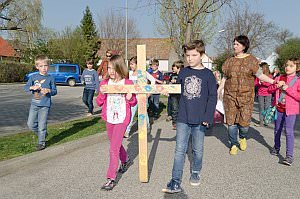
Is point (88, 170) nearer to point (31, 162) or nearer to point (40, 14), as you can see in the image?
point (31, 162)

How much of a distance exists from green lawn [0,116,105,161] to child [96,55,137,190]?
78.9 inches

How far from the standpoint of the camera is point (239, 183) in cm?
430

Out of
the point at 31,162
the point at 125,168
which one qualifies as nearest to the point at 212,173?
the point at 125,168

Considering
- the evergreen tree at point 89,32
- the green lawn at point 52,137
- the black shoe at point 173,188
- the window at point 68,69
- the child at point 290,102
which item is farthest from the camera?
the evergreen tree at point 89,32

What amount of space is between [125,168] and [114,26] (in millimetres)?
38212

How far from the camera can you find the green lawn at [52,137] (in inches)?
216

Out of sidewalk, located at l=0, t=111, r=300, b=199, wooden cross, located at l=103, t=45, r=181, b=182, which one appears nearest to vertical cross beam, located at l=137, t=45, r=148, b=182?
wooden cross, located at l=103, t=45, r=181, b=182

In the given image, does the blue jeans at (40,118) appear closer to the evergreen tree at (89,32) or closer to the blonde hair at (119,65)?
the blonde hair at (119,65)

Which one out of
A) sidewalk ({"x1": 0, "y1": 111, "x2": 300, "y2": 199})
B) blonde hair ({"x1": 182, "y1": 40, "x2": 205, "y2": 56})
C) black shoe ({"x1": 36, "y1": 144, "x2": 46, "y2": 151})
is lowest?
sidewalk ({"x1": 0, "y1": 111, "x2": 300, "y2": 199})

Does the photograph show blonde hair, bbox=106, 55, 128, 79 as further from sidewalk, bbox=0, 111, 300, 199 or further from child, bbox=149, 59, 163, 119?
child, bbox=149, 59, 163, 119

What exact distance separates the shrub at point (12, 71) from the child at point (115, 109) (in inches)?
1090

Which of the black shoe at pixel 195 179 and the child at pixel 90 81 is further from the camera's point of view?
the child at pixel 90 81

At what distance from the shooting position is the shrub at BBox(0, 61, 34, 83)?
28.8 meters

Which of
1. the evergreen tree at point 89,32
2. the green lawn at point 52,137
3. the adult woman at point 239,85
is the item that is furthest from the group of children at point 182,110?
the evergreen tree at point 89,32
